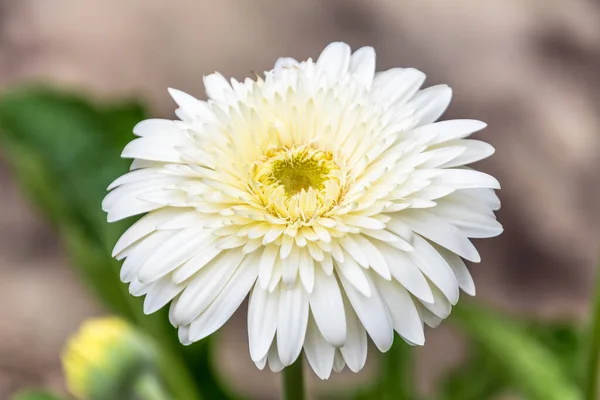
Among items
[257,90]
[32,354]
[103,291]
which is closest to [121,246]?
[257,90]

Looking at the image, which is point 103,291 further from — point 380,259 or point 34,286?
point 380,259

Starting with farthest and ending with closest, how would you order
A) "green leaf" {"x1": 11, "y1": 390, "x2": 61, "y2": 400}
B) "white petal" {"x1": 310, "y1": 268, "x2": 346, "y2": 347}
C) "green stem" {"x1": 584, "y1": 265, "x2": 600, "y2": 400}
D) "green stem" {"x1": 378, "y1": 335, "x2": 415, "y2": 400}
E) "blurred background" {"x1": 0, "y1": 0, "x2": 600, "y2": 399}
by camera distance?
"blurred background" {"x1": 0, "y1": 0, "x2": 600, "y2": 399}
"green stem" {"x1": 378, "y1": 335, "x2": 415, "y2": 400}
"green leaf" {"x1": 11, "y1": 390, "x2": 61, "y2": 400}
"green stem" {"x1": 584, "y1": 265, "x2": 600, "y2": 400}
"white petal" {"x1": 310, "y1": 268, "x2": 346, "y2": 347}

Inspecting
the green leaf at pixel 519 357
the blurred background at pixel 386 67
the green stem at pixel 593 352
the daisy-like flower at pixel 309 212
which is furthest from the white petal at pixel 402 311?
the blurred background at pixel 386 67

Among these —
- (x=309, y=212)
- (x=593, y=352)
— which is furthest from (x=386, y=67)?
(x=309, y=212)

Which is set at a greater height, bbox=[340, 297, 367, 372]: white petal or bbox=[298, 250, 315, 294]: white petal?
bbox=[298, 250, 315, 294]: white petal

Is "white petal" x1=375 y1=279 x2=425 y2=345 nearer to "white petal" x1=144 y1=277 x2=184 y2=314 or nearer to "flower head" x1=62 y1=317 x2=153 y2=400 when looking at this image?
"white petal" x1=144 y1=277 x2=184 y2=314

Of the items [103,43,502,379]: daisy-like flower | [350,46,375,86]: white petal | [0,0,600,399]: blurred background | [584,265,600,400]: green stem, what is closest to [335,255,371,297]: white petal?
[103,43,502,379]: daisy-like flower
